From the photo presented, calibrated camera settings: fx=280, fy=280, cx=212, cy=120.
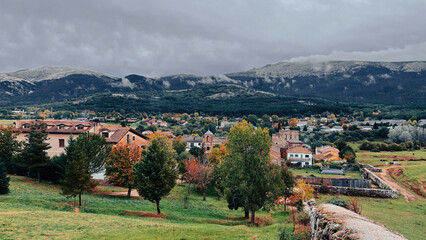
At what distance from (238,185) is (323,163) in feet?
201

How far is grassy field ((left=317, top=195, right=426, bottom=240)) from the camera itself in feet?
82.8

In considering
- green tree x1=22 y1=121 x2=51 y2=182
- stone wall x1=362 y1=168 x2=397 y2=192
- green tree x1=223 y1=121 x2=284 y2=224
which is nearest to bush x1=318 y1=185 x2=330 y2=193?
stone wall x1=362 y1=168 x2=397 y2=192

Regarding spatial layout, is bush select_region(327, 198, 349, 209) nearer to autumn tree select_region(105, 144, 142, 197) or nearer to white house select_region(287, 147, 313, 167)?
autumn tree select_region(105, 144, 142, 197)

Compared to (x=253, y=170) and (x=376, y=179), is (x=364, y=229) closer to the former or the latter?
(x=253, y=170)

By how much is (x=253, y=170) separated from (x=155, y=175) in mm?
9182

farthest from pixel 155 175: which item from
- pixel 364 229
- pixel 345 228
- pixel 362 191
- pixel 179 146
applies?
pixel 179 146

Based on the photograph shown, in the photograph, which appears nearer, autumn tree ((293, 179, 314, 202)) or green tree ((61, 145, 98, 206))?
green tree ((61, 145, 98, 206))

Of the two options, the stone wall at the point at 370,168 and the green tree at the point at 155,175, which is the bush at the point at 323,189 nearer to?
the stone wall at the point at 370,168

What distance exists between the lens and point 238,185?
27859mm

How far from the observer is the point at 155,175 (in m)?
26.0

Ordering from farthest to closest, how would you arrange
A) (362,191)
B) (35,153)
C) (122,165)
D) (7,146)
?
(362,191) < (7,146) < (35,153) < (122,165)

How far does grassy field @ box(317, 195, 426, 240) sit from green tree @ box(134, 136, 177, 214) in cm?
2013

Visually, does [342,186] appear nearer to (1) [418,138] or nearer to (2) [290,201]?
(2) [290,201]

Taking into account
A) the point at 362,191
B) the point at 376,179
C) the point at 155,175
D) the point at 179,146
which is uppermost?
the point at 155,175
